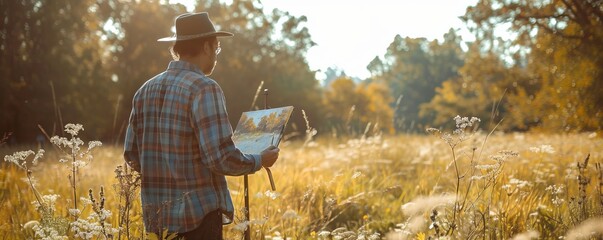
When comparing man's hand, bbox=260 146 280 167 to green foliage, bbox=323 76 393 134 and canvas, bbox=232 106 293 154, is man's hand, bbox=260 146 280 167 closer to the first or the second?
canvas, bbox=232 106 293 154

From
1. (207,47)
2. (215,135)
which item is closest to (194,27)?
(207,47)

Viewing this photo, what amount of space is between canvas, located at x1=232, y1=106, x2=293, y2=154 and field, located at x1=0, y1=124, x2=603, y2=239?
31cm

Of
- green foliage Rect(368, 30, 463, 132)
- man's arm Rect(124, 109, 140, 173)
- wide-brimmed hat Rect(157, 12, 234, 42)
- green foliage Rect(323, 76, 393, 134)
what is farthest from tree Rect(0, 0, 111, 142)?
green foliage Rect(368, 30, 463, 132)

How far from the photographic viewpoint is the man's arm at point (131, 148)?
3410mm

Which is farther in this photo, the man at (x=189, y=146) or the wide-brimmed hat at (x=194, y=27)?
the wide-brimmed hat at (x=194, y=27)

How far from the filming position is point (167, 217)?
3131 mm

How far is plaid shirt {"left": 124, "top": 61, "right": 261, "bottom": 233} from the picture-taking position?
2945 millimetres

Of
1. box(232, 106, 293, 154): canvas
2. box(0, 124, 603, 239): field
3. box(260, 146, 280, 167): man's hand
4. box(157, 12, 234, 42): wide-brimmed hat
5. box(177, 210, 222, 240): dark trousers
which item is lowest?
box(0, 124, 603, 239): field

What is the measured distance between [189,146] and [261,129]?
46 centimetres

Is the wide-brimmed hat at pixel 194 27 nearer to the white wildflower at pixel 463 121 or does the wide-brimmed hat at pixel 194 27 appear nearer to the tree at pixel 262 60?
the white wildflower at pixel 463 121

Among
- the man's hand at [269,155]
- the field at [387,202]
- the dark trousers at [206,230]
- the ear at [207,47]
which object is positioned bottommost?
the field at [387,202]

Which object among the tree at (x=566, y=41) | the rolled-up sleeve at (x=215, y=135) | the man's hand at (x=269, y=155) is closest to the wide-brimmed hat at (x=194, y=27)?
the rolled-up sleeve at (x=215, y=135)

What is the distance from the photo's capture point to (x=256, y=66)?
3669 cm

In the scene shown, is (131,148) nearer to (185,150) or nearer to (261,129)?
(185,150)
